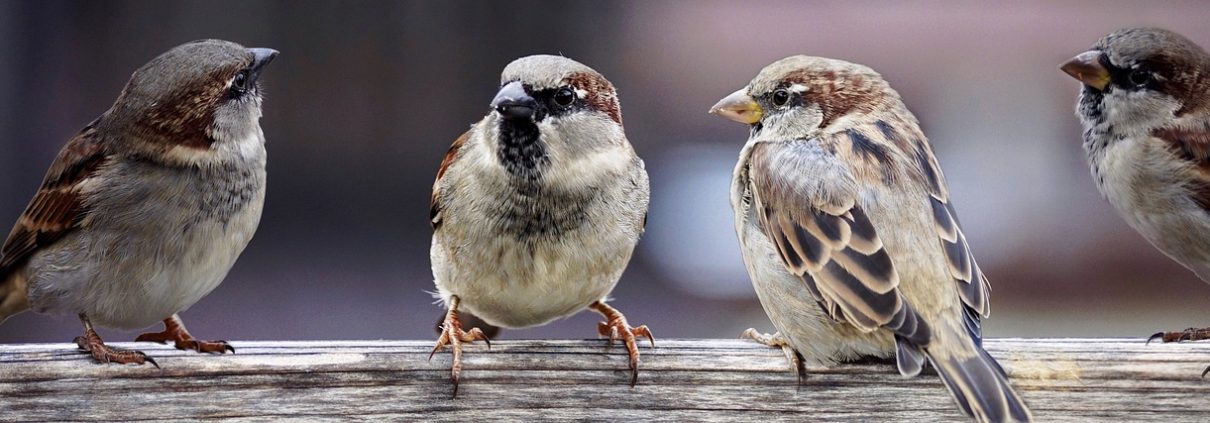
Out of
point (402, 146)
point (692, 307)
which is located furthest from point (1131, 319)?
point (402, 146)

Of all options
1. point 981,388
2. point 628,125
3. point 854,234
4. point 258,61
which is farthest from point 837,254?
point 628,125

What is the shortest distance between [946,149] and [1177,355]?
2665 mm

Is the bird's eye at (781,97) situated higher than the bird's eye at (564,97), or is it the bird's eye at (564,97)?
the bird's eye at (564,97)

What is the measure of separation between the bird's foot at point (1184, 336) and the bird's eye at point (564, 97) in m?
1.07

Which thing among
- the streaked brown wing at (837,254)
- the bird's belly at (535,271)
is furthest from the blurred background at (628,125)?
the streaked brown wing at (837,254)

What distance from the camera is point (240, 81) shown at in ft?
7.08

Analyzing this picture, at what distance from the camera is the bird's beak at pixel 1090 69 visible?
245cm

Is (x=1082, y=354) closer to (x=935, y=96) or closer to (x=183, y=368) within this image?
(x=183, y=368)

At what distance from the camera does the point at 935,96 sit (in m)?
4.75

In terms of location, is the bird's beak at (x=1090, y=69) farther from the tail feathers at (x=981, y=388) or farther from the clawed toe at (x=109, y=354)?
the clawed toe at (x=109, y=354)

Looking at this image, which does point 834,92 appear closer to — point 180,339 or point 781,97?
point 781,97

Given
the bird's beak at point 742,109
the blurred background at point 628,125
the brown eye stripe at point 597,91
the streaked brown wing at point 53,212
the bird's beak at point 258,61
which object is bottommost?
the blurred background at point 628,125

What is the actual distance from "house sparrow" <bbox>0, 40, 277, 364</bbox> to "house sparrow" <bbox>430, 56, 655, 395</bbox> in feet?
1.25

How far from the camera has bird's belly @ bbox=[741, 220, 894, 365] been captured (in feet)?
6.61
